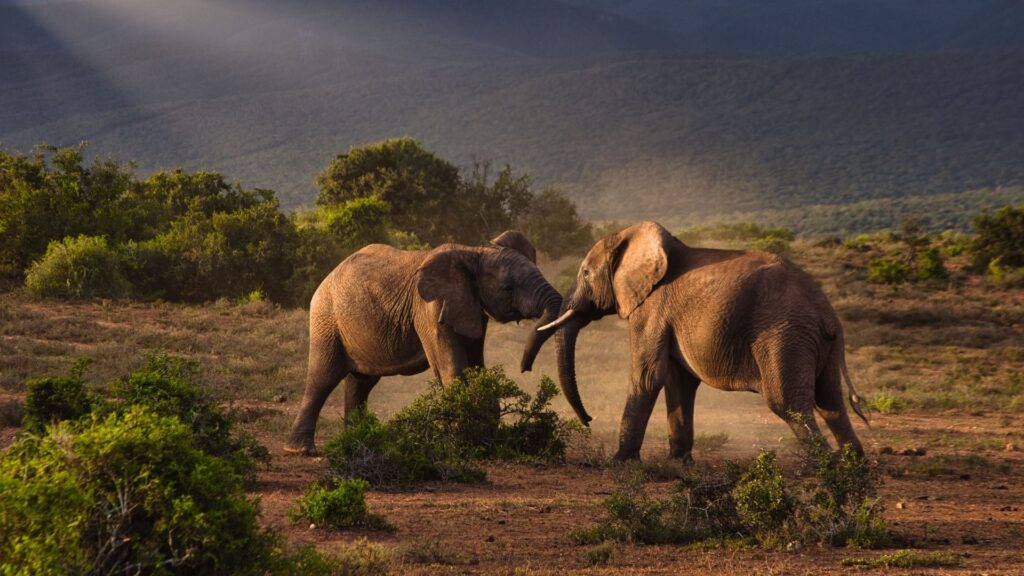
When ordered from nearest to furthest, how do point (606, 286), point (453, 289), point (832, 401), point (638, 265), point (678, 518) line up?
point (678, 518)
point (832, 401)
point (638, 265)
point (453, 289)
point (606, 286)

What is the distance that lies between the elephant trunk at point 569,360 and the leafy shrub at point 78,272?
1545cm

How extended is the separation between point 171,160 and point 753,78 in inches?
3106

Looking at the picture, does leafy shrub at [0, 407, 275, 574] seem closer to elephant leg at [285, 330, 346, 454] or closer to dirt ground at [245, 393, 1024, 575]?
dirt ground at [245, 393, 1024, 575]

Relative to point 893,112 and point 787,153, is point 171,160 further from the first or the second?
point 893,112

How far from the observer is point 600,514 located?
10.0 meters

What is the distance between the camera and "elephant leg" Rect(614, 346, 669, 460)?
12.8m

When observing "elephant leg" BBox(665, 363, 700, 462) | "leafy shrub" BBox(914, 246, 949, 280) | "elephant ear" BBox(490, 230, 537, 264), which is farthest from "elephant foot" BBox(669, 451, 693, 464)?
"leafy shrub" BBox(914, 246, 949, 280)

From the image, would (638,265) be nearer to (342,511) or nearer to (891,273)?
(342,511)

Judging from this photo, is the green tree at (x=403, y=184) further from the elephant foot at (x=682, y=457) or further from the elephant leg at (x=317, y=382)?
the elephant foot at (x=682, y=457)

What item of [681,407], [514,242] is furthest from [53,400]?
[681,407]

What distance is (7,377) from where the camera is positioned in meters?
17.6

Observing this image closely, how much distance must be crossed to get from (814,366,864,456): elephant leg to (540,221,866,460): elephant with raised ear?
0.03 feet

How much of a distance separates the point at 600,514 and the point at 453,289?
4209 mm

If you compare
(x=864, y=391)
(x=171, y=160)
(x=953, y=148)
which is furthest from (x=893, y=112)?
(x=864, y=391)
